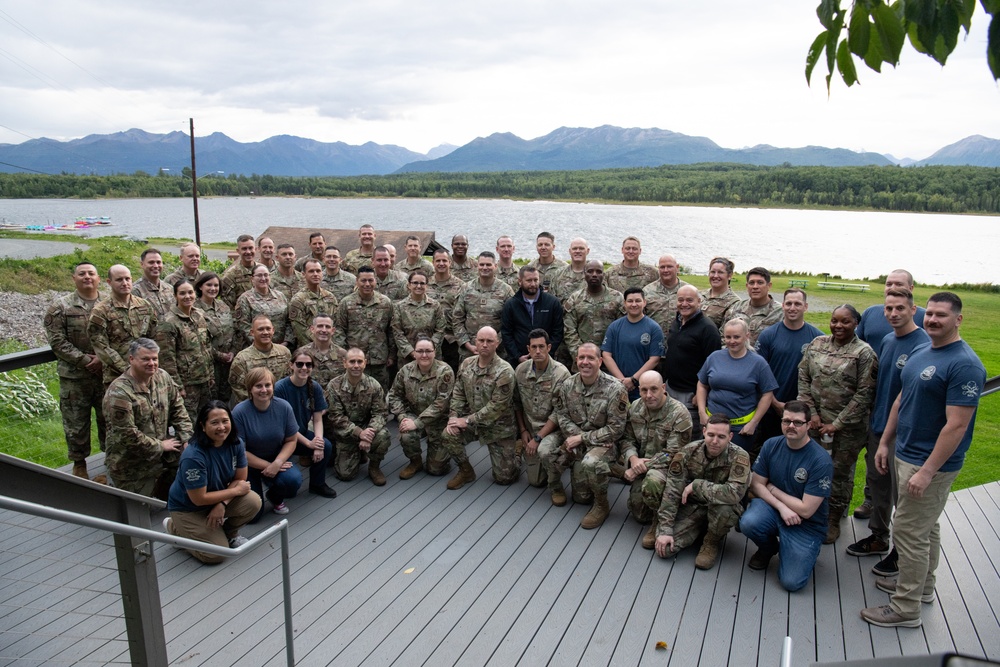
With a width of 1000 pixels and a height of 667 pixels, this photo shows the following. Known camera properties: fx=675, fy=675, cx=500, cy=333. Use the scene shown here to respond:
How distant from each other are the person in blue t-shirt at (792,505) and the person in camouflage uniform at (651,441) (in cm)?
65

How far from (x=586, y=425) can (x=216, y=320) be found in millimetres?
3722

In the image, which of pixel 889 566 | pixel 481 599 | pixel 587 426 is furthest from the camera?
pixel 587 426

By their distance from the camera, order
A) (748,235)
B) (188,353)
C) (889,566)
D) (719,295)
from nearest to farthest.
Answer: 1. (889,566)
2. (188,353)
3. (719,295)
4. (748,235)

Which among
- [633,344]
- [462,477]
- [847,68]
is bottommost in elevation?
[462,477]

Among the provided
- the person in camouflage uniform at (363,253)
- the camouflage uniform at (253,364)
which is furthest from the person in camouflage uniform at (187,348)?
the person in camouflage uniform at (363,253)

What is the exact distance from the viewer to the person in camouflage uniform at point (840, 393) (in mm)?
4809

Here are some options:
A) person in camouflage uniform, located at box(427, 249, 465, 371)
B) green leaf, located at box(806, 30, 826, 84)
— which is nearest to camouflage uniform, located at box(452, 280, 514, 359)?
person in camouflage uniform, located at box(427, 249, 465, 371)

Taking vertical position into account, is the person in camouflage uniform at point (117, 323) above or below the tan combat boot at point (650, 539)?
above

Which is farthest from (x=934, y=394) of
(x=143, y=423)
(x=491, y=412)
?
(x=143, y=423)

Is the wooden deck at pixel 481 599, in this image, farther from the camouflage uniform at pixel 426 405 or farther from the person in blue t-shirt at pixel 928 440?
the camouflage uniform at pixel 426 405

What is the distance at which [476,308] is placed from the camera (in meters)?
7.00

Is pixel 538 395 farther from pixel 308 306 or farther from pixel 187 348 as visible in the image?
pixel 187 348

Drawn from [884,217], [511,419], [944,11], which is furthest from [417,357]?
[884,217]

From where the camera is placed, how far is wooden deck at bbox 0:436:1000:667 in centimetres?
378
